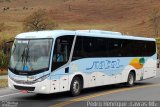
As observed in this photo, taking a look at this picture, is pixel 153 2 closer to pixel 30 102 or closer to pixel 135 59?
pixel 135 59

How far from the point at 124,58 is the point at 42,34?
645 centimetres

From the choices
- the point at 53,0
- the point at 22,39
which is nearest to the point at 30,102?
the point at 22,39

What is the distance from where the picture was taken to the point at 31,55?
1777 centimetres


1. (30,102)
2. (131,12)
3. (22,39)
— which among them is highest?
(131,12)

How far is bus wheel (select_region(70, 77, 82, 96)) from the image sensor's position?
18.7 m

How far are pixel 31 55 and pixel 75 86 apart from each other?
8.04 ft

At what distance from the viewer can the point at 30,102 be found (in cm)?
1672

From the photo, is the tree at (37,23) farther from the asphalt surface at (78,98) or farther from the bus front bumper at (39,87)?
the bus front bumper at (39,87)

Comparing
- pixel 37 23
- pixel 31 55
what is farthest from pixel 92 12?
pixel 31 55

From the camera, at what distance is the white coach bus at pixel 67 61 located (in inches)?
686

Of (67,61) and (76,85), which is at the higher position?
(67,61)

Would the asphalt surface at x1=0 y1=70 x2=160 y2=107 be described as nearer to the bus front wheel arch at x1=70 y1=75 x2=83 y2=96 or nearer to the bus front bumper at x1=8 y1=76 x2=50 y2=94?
the bus front wheel arch at x1=70 y1=75 x2=83 y2=96

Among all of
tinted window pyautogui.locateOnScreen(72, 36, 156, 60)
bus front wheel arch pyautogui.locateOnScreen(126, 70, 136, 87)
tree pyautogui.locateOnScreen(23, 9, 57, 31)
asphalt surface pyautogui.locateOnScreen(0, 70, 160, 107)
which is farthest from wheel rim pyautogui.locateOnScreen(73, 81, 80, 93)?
tree pyautogui.locateOnScreen(23, 9, 57, 31)

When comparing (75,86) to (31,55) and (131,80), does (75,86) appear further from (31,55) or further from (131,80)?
(131,80)
